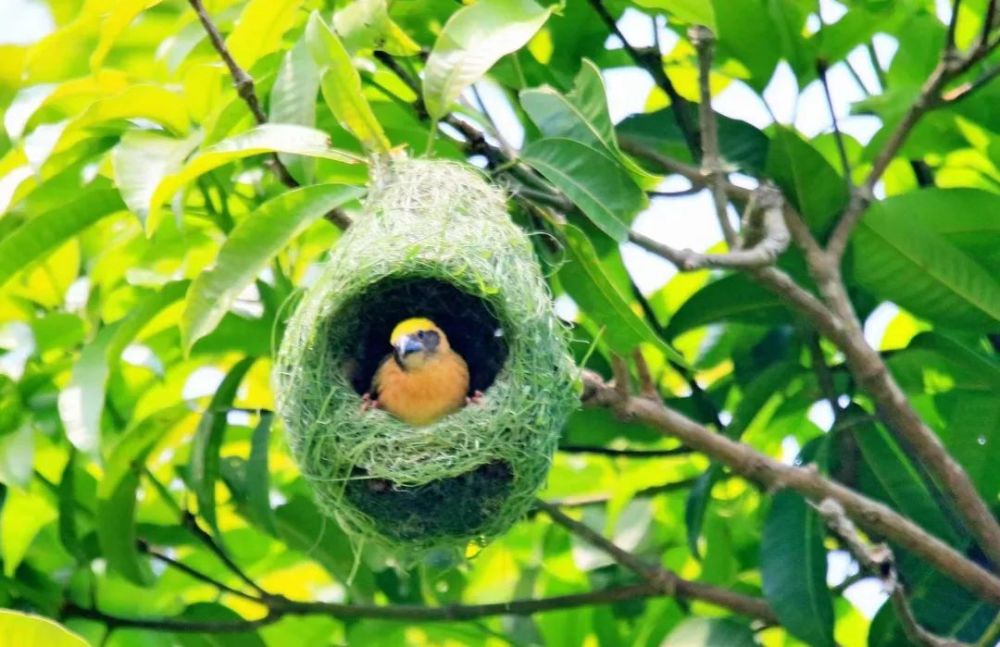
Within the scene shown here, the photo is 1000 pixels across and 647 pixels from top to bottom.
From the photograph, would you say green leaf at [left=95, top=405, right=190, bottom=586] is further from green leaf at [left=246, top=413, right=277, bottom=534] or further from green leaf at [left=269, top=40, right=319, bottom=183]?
green leaf at [left=269, top=40, right=319, bottom=183]

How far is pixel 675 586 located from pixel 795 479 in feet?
1.36

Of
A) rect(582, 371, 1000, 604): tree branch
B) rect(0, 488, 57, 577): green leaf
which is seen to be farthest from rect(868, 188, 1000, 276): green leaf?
rect(0, 488, 57, 577): green leaf

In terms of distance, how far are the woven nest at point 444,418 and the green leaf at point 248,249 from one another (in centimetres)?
16

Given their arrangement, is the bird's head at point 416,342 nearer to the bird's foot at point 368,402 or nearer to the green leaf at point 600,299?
the bird's foot at point 368,402

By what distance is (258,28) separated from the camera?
2.51 metres

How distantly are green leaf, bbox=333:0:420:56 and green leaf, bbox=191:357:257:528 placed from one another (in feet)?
2.38

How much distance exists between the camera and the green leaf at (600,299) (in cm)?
235

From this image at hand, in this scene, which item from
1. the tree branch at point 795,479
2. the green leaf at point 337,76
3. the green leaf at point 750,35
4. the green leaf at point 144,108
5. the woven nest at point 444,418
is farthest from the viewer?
the green leaf at point 750,35

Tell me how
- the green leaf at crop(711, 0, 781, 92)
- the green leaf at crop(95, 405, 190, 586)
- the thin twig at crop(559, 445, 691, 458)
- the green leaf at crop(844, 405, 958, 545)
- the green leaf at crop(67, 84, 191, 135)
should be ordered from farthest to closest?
1. the thin twig at crop(559, 445, 691, 458)
2. the green leaf at crop(844, 405, 958, 545)
3. the green leaf at crop(711, 0, 781, 92)
4. the green leaf at crop(95, 405, 190, 586)
5. the green leaf at crop(67, 84, 191, 135)

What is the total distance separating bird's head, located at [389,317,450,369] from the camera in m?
2.61

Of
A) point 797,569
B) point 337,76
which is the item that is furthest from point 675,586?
point 337,76

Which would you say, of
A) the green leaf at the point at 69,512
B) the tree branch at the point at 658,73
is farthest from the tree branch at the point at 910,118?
the green leaf at the point at 69,512

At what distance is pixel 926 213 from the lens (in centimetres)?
278

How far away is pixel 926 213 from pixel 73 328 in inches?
68.1
